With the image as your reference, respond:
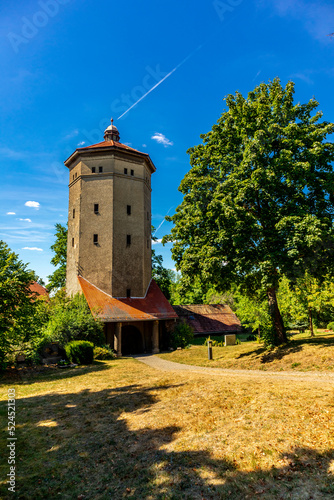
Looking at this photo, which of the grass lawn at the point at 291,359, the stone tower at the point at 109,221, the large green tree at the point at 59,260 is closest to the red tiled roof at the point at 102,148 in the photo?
the stone tower at the point at 109,221

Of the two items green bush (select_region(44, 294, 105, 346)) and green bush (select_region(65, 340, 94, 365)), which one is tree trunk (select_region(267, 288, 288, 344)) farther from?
green bush (select_region(44, 294, 105, 346))

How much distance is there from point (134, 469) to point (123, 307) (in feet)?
66.8

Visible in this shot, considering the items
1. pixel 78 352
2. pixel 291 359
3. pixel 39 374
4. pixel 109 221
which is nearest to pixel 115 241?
pixel 109 221

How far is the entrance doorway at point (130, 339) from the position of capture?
27.4 meters

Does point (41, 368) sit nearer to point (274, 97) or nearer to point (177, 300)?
point (274, 97)

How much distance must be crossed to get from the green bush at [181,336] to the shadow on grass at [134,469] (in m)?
19.6

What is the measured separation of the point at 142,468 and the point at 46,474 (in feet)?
5.73

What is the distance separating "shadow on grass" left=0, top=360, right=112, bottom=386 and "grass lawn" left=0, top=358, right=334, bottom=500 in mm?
3856

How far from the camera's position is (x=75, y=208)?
28.6 meters

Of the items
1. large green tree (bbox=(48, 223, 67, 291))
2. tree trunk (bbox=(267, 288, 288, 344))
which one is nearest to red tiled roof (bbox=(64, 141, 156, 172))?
large green tree (bbox=(48, 223, 67, 291))

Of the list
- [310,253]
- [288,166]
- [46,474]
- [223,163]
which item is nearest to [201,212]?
[223,163]

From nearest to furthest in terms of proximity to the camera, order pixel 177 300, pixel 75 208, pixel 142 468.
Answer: pixel 142 468
pixel 75 208
pixel 177 300

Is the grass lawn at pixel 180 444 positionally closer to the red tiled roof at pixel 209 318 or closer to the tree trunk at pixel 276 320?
the tree trunk at pixel 276 320

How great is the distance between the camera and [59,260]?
3528 centimetres
